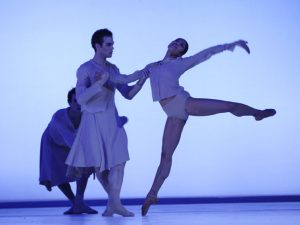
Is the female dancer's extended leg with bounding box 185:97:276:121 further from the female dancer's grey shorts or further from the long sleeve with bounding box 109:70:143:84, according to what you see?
the long sleeve with bounding box 109:70:143:84

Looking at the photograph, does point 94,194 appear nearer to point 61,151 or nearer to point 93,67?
point 61,151

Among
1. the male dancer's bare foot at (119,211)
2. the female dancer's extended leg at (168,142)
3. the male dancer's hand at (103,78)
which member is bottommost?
the male dancer's bare foot at (119,211)

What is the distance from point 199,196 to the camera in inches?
300

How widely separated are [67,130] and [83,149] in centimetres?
91

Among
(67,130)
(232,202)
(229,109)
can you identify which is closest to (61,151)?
(67,130)

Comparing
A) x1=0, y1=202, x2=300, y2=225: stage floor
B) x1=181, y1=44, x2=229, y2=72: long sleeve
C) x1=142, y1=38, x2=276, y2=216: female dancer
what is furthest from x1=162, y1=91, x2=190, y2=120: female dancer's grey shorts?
x1=0, y1=202, x2=300, y2=225: stage floor

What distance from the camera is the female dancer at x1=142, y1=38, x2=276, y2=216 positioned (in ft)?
15.8

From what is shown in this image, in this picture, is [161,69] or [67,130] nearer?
[161,69]

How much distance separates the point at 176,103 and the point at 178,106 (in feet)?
0.08

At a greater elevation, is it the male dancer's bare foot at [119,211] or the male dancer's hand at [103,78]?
the male dancer's hand at [103,78]

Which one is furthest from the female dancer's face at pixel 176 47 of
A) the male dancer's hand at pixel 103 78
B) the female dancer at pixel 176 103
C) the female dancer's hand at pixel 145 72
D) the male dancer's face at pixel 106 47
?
the male dancer's hand at pixel 103 78

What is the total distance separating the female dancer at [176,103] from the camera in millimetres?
4809

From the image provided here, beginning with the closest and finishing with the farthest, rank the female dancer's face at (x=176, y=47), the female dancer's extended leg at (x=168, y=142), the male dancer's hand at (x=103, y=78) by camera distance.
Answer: the male dancer's hand at (x=103, y=78), the female dancer's extended leg at (x=168, y=142), the female dancer's face at (x=176, y=47)

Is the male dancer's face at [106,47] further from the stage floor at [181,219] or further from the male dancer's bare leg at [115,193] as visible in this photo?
the stage floor at [181,219]
